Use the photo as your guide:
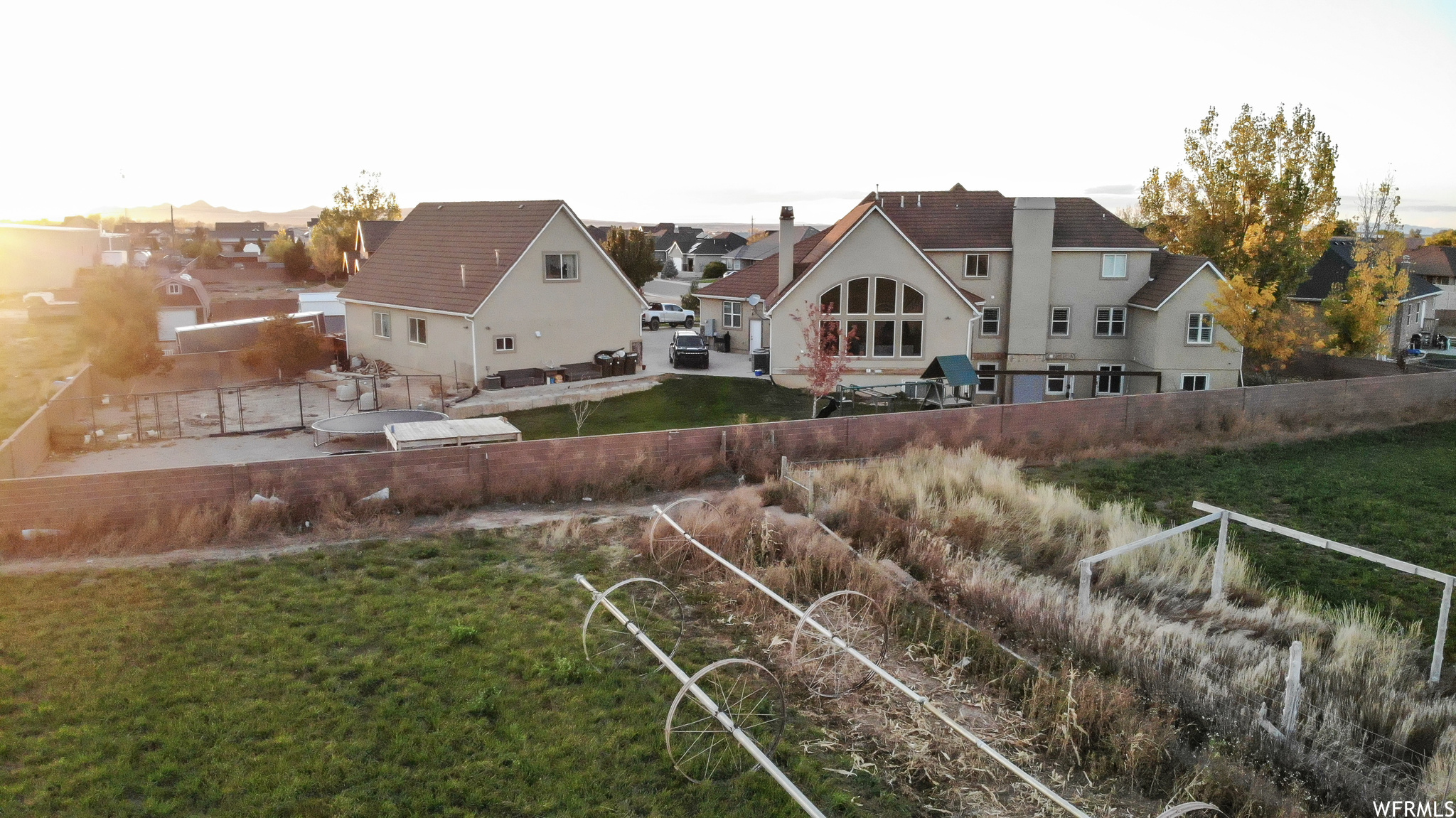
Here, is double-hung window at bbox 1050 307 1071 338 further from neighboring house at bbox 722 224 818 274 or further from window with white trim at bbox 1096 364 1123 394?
neighboring house at bbox 722 224 818 274

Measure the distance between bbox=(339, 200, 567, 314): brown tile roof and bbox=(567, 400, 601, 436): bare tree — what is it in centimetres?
504

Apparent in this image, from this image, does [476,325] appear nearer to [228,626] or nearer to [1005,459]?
[1005,459]

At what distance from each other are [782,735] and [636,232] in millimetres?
57400

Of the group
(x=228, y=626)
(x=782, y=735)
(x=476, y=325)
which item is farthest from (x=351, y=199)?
(x=782, y=735)

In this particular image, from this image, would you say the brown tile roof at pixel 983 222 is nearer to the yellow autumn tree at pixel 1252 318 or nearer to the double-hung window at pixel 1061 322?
the double-hung window at pixel 1061 322

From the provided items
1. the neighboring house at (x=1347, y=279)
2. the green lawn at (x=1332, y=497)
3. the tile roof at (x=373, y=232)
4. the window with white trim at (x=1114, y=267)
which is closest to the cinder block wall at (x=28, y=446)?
the green lawn at (x=1332, y=497)

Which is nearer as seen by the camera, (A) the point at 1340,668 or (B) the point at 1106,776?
(B) the point at 1106,776

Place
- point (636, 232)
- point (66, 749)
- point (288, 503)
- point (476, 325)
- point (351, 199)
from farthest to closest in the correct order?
point (351, 199), point (636, 232), point (476, 325), point (288, 503), point (66, 749)

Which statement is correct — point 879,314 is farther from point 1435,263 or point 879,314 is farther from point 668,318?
point 1435,263

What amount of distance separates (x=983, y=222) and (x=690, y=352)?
44.8 feet

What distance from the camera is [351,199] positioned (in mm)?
80188

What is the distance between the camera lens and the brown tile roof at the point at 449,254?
33.0 m

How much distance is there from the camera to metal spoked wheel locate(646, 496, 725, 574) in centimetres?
1471

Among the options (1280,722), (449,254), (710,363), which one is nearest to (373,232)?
(449,254)
